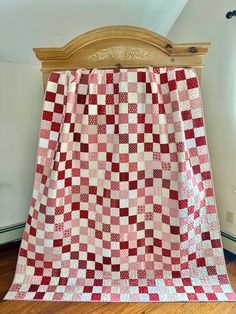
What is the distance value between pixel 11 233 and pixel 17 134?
82 centimetres

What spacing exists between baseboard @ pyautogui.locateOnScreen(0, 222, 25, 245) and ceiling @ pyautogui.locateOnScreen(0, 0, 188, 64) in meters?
1.30

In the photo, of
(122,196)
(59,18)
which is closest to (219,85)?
(122,196)

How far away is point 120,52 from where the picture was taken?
155 centimetres

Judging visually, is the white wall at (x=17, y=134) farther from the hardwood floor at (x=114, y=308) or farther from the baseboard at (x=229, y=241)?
the baseboard at (x=229, y=241)

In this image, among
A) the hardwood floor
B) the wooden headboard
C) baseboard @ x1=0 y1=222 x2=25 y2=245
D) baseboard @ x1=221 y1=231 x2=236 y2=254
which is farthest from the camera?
baseboard @ x1=0 y1=222 x2=25 y2=245

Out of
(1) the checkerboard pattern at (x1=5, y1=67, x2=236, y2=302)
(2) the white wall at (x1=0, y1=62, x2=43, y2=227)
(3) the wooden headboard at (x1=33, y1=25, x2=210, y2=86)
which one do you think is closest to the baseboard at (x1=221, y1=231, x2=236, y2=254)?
(1) the checkerboard pattern at (x1=5, y1=67, x2=236, y2=302)

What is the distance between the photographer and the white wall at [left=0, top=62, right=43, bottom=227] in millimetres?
1905

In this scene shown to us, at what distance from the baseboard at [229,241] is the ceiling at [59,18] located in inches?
68.7

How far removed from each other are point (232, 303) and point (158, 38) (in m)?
1.62

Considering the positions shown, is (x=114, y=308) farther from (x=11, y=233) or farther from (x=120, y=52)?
(x=120, y=52)

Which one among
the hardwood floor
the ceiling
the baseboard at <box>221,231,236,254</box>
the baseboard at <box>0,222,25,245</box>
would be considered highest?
the ceiling

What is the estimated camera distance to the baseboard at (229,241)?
1.87m

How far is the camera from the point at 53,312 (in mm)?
1409

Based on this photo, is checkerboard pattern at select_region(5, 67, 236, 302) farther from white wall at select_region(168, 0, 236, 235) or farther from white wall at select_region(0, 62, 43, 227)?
white wall at select_region(0, 62, 43, 227)
